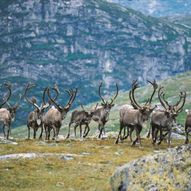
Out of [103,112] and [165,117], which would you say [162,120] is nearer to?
[165,117]

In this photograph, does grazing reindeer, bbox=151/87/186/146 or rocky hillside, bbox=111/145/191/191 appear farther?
grazing reindeer, bbox=151/87/186/146

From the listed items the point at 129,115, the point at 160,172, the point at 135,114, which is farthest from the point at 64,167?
the point at 160,172

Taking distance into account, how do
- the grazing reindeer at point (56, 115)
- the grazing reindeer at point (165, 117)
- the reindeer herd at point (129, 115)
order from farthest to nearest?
the grazing reindeer at point (56, 115) < the grazing reindeer at point (165, 117) < the reindeer herd at point (129, 115)

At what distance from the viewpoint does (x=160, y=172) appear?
Answer: 58.9 feet

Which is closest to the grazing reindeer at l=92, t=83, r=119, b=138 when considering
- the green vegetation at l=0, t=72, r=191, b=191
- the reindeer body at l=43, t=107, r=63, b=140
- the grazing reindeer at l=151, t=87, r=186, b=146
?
the grazing reindeer at l=151, t=87, r=186, b=146

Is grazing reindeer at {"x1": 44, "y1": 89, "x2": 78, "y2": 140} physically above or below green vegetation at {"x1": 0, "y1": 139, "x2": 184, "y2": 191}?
above

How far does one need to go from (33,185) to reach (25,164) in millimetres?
6544

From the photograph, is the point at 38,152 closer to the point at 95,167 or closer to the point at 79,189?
the point at 95,167

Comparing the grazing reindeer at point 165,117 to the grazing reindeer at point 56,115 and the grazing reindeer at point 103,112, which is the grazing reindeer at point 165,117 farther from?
the grazing reindeer at point 56,115

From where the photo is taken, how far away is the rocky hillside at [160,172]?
17.1 m

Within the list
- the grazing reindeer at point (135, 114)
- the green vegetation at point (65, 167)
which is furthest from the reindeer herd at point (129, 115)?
the green vegetation at point (65, 167)

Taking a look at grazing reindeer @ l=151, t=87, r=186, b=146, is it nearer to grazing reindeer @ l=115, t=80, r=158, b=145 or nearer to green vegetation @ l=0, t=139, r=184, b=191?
grazing reindeer @ l=115, t=80, r=158, b=145

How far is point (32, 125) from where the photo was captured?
5356 cm

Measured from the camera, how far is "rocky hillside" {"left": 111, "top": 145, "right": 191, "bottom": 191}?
56.2ft
